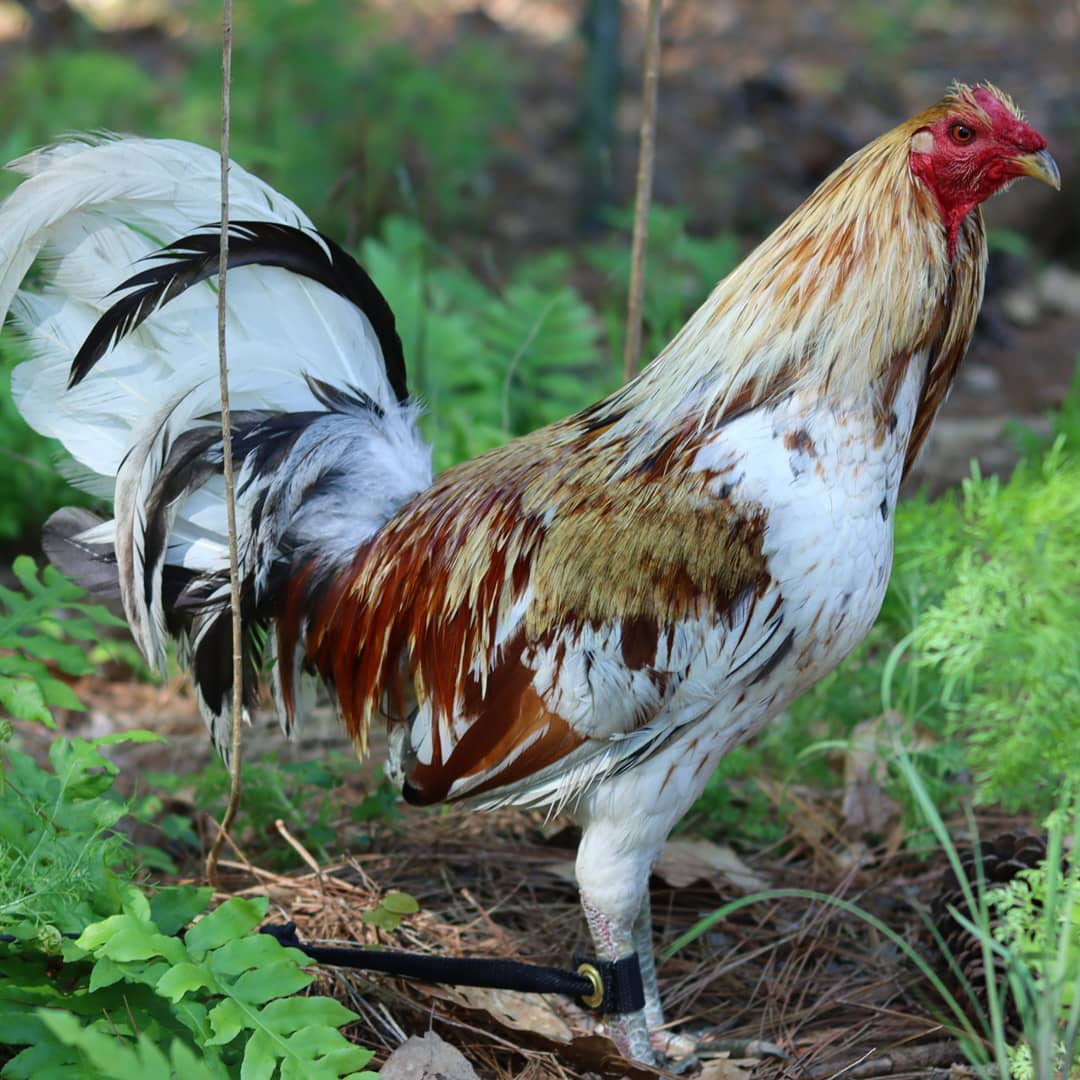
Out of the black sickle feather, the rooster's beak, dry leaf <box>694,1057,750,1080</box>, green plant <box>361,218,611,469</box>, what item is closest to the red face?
the rooster's beak

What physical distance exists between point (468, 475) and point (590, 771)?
796mm

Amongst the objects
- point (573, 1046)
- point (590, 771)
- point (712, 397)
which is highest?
point (712, 397)

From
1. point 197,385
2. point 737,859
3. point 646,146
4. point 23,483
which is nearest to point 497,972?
point 737,859

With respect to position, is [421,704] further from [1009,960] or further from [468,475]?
[1009,960]

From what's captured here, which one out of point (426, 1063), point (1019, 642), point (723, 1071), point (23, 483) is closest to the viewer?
point (426, 1063)

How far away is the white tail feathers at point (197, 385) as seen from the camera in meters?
2.86

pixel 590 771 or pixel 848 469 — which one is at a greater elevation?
pixel 848 469

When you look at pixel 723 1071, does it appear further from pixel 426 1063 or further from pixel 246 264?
pixel 246 264

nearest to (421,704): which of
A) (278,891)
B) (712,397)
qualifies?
(278,891)

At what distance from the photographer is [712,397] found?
279 centimetres

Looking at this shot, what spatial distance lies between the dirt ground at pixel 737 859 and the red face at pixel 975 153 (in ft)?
5.31

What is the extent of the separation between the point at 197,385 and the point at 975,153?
1744mm

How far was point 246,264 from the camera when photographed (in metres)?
2.99

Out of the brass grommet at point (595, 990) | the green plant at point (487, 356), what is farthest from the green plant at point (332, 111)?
the brass grommet at point (595, 990)
